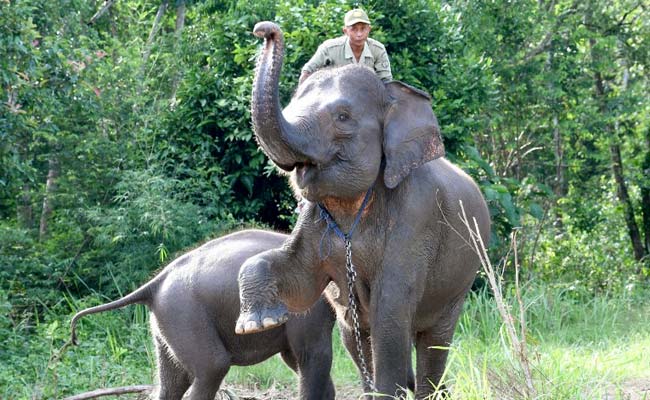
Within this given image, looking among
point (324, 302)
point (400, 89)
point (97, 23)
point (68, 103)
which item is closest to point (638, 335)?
point (324, 302)

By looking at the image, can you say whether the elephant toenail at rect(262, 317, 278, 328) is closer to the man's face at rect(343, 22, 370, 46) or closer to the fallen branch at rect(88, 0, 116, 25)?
the man's face at rect(343, 22, 370, 46)

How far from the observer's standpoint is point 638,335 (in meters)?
8.58

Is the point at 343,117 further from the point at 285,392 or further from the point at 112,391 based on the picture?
the point at 285,392

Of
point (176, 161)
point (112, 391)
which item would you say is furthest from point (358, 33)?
point (176, 161)

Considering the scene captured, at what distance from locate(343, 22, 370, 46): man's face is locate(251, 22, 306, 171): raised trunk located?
1.79 metres

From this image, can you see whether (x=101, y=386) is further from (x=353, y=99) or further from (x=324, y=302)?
(x=353, y=99)

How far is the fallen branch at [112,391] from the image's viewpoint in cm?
629

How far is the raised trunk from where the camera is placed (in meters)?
4.15

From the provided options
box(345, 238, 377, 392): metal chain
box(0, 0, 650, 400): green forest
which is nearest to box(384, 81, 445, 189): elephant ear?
box(345, 238, 377, 392): metal chain

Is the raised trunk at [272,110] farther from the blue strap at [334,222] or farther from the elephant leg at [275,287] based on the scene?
the elephant leg at [275,287]

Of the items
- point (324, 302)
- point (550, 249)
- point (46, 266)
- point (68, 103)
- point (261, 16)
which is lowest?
point (550, 249)

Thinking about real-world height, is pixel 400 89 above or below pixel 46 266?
above

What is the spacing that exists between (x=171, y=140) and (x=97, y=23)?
3.55 m

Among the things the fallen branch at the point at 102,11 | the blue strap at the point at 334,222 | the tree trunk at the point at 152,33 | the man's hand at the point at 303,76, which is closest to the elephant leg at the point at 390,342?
the blue strap at the point at 334,222
